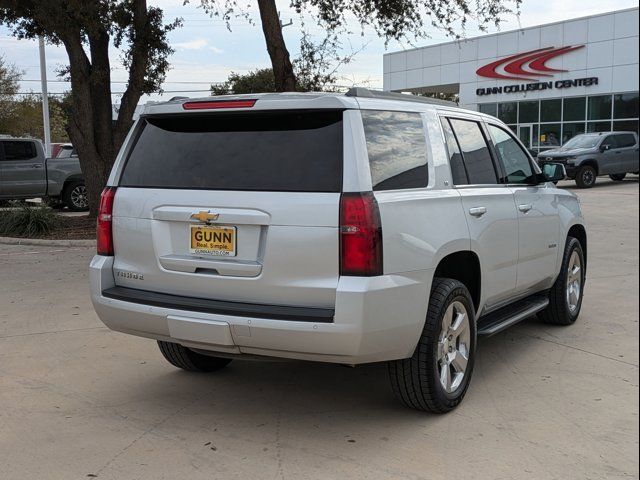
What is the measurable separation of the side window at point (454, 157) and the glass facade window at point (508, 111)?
112 ft

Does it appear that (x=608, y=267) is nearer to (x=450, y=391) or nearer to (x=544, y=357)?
(x=544, y=357)

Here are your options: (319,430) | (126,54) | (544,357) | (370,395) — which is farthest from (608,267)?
(126,54)

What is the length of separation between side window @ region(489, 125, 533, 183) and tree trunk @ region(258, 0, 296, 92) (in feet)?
25.9

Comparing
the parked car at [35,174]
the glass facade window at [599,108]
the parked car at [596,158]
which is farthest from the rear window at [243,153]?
the glass facade window at [599,108]

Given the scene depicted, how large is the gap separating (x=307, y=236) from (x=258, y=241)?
0.98 ft

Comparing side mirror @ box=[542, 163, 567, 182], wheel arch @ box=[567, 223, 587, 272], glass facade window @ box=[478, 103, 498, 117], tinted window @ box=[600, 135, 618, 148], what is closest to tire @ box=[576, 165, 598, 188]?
tinted window @ box=[600, 135, 618, 148]

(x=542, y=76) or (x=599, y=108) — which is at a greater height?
(x=542, y=76)

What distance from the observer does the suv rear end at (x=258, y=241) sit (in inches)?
139

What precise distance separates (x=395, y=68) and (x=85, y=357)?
40.5 m

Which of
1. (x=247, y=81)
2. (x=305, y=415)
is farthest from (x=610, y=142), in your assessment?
(x=247, y=81)

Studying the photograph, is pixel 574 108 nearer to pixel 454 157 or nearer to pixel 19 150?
pixel 19 150

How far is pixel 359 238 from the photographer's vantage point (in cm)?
349

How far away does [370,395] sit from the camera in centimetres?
455

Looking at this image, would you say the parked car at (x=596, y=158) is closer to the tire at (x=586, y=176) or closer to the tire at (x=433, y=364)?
the tire at (x=586, y=176)
